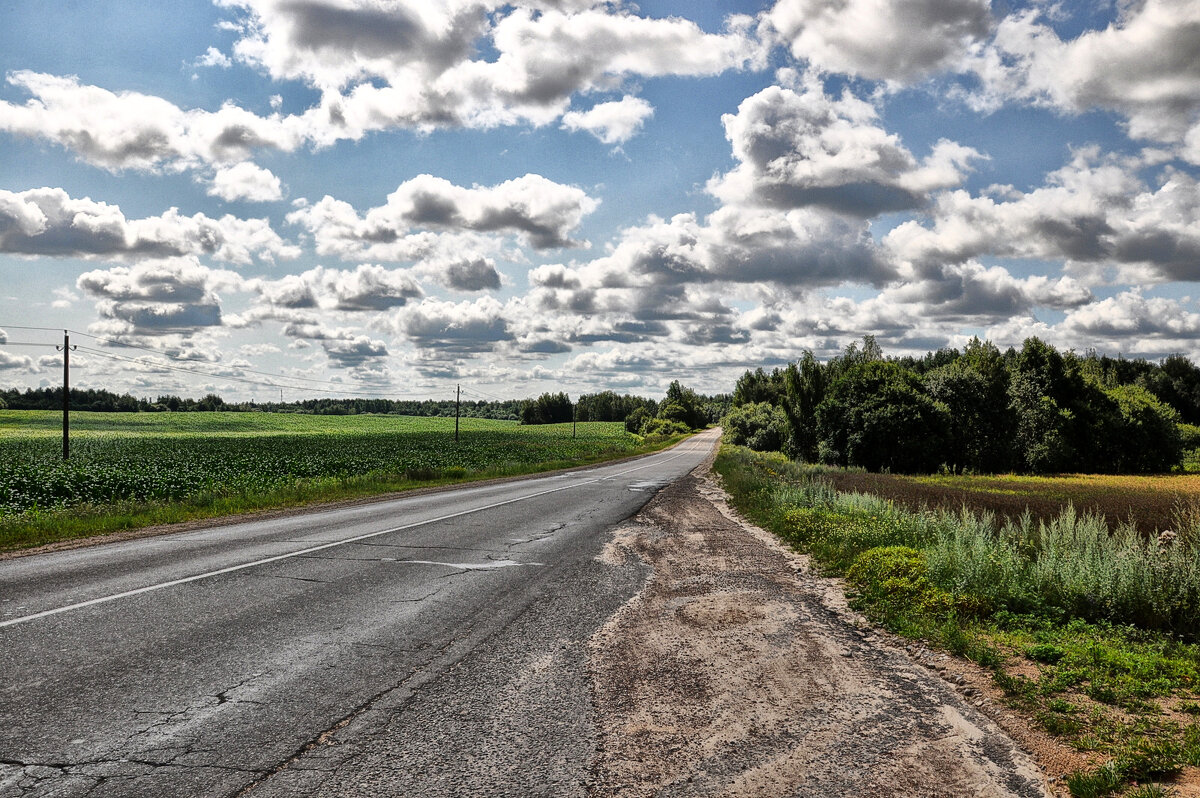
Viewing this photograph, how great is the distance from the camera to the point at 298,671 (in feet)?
17.5

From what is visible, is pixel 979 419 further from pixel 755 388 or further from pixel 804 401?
pixel 755 388

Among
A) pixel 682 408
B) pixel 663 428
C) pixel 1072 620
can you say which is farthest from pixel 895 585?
pixel 682 408

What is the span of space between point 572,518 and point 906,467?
93.1ft

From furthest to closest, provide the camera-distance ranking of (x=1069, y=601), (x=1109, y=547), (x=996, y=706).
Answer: (x=1109, y=547)
(x=1069, y=601)
(x=996, y=706)

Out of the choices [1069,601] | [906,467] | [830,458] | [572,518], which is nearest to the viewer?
[1069,601]

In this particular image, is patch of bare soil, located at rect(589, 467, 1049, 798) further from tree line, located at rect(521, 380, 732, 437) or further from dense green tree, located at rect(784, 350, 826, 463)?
tree line, located at rect(521, 380, 732, 437)

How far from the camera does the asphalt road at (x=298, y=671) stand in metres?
3.78

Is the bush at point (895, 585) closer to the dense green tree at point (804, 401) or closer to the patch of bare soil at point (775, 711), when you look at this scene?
the patch of bare soil at point (775, 711)

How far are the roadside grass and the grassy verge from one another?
1421 cm

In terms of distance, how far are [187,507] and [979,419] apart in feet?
147

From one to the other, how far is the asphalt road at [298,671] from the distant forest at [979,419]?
32.1 meters

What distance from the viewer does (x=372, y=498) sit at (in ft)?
70.3

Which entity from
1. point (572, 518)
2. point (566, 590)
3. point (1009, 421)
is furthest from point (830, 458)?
point (566, 590)

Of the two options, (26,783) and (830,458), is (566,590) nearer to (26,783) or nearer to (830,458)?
(26,783)
